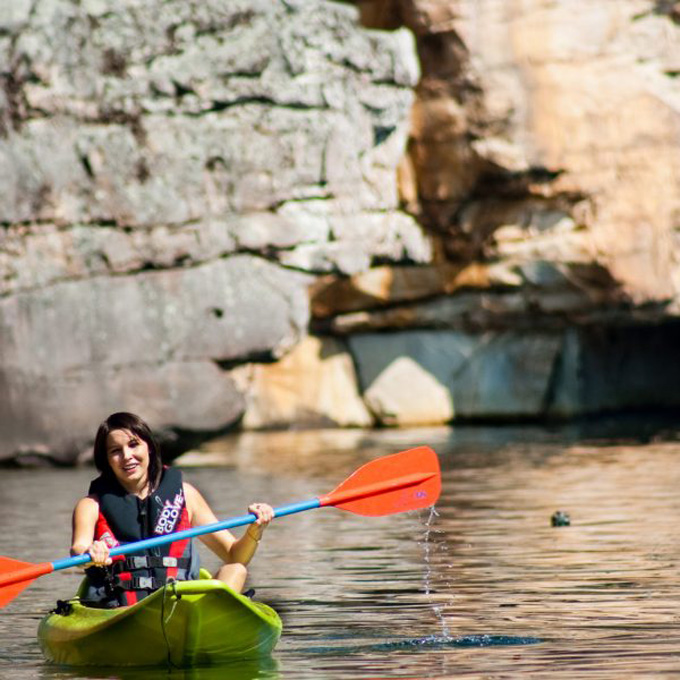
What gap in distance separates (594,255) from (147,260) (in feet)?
22.6

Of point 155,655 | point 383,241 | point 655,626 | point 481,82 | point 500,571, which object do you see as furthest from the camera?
point 481,82

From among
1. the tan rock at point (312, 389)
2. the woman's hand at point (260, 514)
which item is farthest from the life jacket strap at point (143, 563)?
the tan rock at point (312, 389)

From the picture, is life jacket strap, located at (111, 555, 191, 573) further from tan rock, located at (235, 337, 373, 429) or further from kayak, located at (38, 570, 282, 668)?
tan rock, located at (235, 337, 373, 429)

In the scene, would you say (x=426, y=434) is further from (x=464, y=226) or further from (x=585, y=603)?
(x=585, y=603)

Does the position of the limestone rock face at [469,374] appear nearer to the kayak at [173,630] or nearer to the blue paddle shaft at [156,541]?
the blue paddle shaft at [156,541]

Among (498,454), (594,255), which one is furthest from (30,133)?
(594,255)

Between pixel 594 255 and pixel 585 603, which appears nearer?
pixel 585 603

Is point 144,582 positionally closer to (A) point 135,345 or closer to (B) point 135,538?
(B) point 135,538

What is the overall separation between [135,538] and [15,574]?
0.48 m

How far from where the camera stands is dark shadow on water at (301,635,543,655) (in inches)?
254

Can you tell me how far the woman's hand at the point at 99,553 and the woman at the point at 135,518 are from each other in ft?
0.41

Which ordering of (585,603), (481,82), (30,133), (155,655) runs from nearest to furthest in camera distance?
(155,655) → (585,603) → (30,133) → (481,82)

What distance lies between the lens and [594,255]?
21.6 m

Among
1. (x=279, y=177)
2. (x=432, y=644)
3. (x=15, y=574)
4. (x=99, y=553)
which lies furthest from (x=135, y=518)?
(x=279, y=177)
